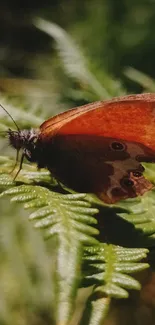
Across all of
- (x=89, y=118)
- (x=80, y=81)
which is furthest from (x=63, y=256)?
(x=80, y=81)

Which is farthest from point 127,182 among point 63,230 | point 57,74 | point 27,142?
point 57,74

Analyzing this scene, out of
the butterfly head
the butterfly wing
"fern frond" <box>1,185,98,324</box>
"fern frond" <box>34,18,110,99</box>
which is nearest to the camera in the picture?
"fern frond" <box>1,185,98,324</box>

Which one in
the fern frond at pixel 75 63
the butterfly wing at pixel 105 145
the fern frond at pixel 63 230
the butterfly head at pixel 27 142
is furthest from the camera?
the fern frond at pixel 75 63

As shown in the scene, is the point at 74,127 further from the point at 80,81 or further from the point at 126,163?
the point at 80,81

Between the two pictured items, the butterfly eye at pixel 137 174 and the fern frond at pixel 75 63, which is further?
the fern frond at pixel 75 63

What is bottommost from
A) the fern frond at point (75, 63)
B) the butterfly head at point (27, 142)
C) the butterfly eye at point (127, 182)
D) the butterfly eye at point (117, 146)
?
the butterfly eye at point (127, 182)

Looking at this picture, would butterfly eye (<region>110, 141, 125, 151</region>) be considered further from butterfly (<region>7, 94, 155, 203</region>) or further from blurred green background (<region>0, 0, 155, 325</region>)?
blurred green background (<region>0, 0, 155, 325</region>)

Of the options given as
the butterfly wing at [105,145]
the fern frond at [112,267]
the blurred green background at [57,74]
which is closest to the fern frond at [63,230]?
the fern frond at [112,267]

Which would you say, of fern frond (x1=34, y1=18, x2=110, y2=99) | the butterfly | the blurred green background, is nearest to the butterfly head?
the butterfly

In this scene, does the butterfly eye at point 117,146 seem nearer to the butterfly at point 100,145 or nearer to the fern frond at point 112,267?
the butterfly at point 100,145
